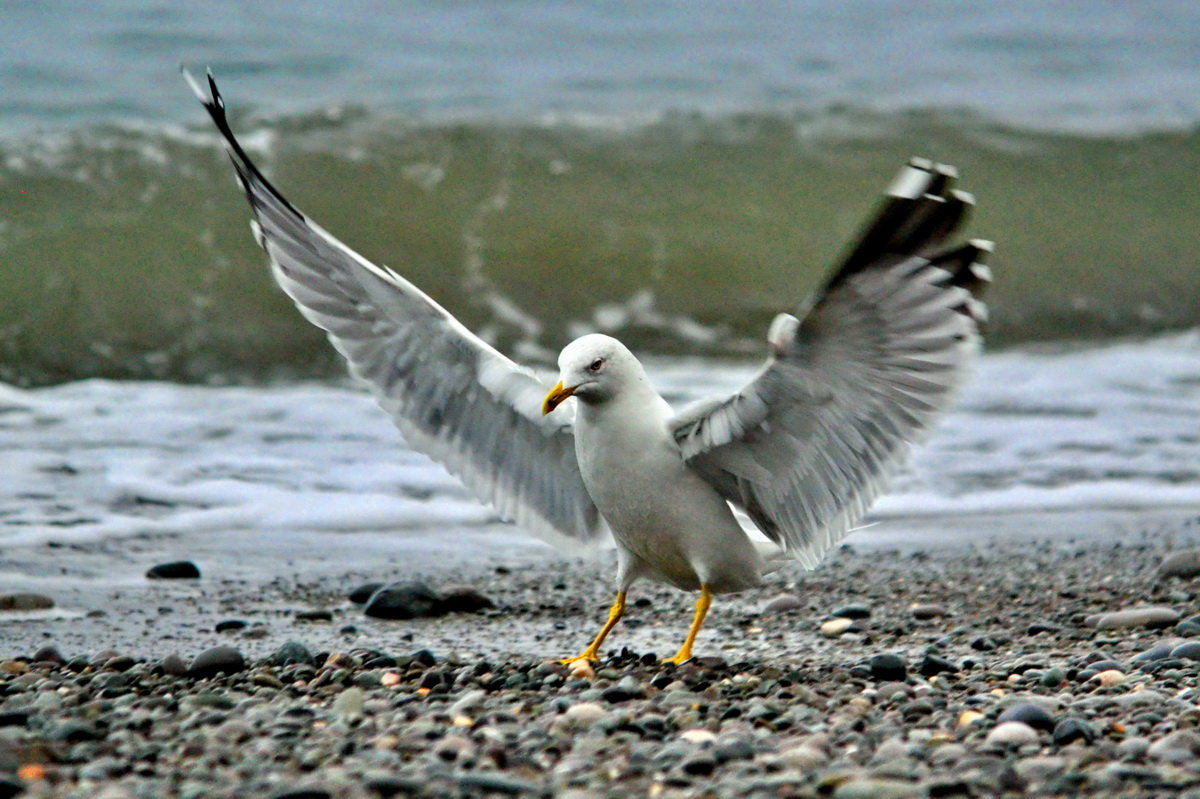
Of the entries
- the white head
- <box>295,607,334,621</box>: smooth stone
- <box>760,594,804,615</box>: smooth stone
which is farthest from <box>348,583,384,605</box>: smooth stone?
the white head

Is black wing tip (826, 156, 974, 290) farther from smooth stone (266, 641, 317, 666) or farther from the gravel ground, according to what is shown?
smooth stone (266, 641, 317, 666)

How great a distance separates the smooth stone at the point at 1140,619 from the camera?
500cm

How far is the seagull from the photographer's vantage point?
3.92m

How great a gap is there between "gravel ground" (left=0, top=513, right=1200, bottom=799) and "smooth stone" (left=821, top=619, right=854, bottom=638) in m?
0.01

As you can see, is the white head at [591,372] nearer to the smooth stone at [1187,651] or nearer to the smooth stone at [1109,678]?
the smooth stone at [1109,678]

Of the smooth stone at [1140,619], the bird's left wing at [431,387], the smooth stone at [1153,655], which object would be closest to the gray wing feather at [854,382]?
the bird's left wing at [431,387]

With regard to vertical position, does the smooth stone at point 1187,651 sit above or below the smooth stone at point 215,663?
above

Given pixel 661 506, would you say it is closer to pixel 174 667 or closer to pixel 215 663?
pixel 215 663

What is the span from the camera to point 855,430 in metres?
4.25

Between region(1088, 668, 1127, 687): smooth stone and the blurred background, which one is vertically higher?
the blurred background

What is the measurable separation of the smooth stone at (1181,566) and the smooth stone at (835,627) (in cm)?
125

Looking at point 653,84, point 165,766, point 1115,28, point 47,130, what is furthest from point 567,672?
point 1115,28

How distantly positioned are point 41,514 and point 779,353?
3.59m

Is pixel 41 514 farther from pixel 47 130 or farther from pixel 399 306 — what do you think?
pixel 47 130
